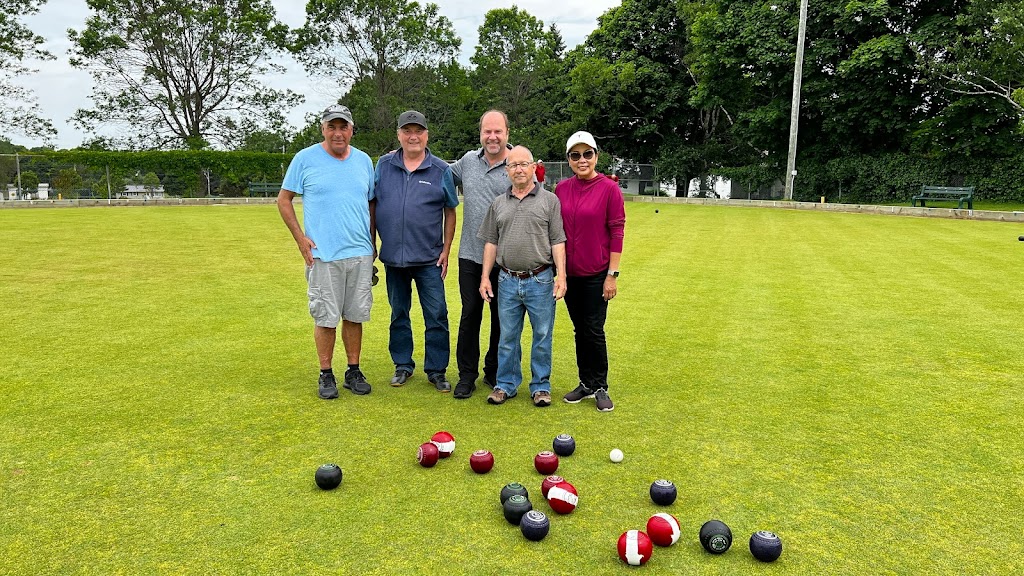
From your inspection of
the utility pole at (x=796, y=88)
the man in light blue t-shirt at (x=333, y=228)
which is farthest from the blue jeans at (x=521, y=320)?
the utility pole at (x=796, y=88)

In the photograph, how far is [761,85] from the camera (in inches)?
1321

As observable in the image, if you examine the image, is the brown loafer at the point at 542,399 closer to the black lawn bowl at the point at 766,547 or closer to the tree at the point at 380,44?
the black lawn bowl at the point at 766,547

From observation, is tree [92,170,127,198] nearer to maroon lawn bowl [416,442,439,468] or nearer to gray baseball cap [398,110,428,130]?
gray baseball cap [398,110,428,130]

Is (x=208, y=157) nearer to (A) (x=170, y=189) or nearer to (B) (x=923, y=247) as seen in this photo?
(A) (x=170, y=189)

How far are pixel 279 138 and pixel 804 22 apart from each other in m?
32.4

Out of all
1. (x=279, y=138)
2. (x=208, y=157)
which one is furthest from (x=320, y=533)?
(x=279, y=138)

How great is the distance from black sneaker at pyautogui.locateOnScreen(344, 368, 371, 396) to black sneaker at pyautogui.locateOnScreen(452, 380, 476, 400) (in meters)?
0.71

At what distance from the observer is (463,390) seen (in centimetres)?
539

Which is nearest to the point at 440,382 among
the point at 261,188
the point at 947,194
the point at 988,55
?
the point at 947,194

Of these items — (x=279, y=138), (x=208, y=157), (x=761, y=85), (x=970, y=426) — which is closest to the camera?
(x=970, y=426)

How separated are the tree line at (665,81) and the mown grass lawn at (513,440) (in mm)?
23464

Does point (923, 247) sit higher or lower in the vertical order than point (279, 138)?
lower

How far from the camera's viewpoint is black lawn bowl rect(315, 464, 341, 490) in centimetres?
367

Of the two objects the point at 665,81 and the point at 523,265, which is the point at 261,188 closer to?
the point at 665,81
